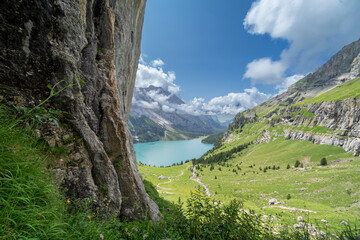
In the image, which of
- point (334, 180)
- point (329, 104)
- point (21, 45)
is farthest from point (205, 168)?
point (329, 104)

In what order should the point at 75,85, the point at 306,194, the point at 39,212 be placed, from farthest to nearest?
1. the point at 306,194
2. the point at 75,85
3. the point at 39,212

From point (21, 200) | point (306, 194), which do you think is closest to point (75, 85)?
point (21, 200)

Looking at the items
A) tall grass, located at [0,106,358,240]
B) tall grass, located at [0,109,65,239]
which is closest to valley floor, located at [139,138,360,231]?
tall grass, located at [0,106,358,240]

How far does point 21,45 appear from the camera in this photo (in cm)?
463

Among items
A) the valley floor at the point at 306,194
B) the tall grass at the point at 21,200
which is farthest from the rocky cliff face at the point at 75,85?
the valley floor at the point at 306,194

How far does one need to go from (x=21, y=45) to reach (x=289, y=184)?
80.5m

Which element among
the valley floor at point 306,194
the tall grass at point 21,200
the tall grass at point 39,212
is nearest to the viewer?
the tall grass at point 21,200

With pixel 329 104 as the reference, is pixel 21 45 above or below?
below

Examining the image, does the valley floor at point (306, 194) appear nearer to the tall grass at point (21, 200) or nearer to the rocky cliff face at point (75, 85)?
the rocky cliff face at point (75, 85)

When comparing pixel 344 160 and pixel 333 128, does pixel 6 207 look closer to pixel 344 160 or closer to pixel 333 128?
pixel 344 160

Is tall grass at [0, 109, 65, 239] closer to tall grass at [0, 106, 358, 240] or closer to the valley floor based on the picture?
tall grass at [0, 106, 358, 240]

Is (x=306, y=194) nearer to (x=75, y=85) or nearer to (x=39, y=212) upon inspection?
(x=39, y=212)

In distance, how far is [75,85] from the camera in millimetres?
6289

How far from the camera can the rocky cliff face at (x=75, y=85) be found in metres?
4.58
